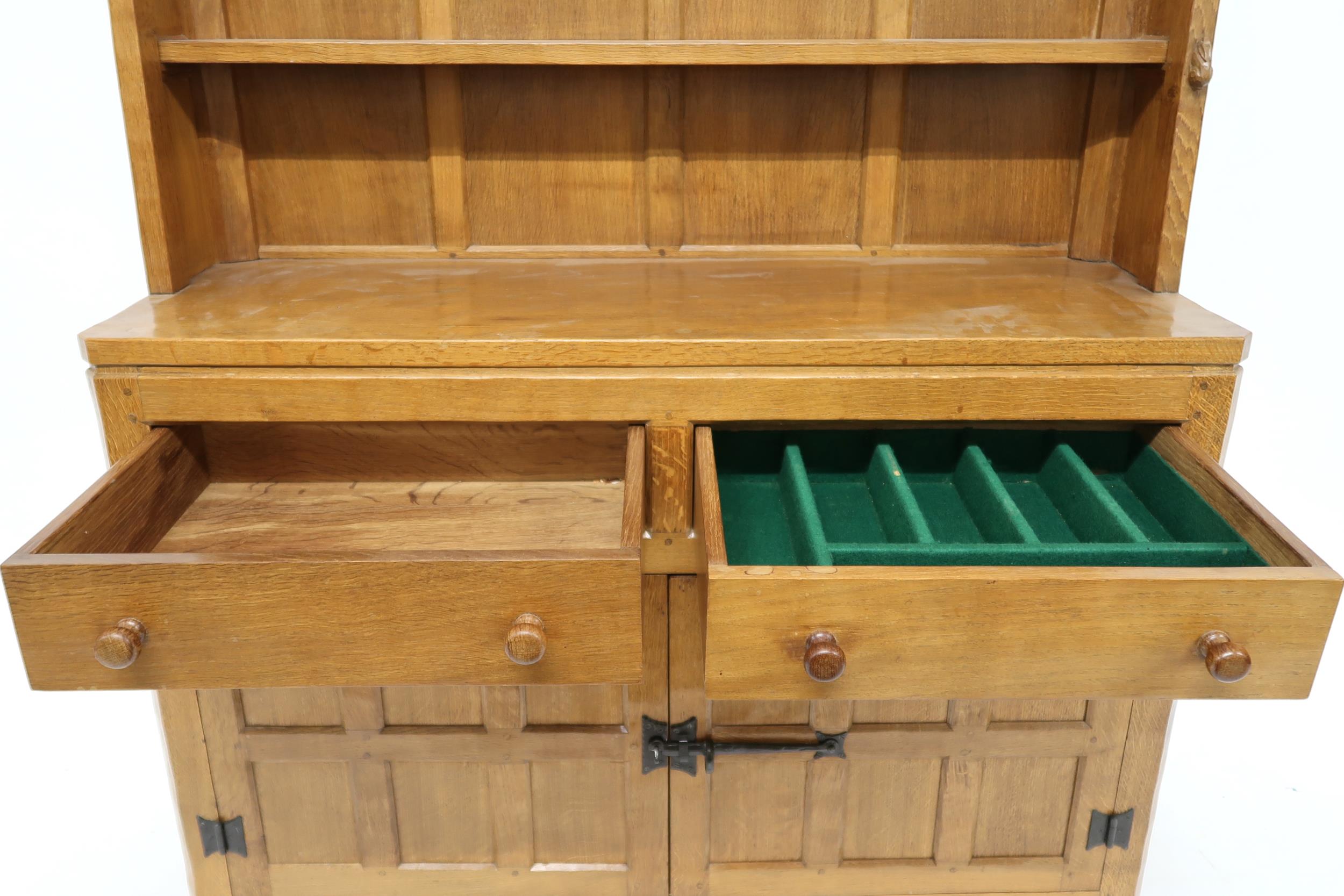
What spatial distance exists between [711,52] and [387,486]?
2.76 feet

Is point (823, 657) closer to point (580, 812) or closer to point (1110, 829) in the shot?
point (580, 812)

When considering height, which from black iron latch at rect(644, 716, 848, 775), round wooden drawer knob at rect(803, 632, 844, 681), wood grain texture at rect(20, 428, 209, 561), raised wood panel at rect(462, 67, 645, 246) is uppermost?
raised wood panel at rect(462, 67, 645, 246)

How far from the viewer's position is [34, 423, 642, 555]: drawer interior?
147 centimetres

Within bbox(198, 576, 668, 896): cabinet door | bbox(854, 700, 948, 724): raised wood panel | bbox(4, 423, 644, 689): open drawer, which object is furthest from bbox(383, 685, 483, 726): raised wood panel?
bbox(854, 700, 948, 724): raised wood panel

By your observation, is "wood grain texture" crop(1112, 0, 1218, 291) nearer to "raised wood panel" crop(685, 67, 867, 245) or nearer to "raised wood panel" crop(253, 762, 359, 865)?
"raised wood panel" crop(685, 67, 867, 245)

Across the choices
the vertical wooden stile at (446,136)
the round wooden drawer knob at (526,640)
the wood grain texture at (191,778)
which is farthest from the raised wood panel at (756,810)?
the vertical wooden stile at (446,136)

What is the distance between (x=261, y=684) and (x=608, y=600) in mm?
396

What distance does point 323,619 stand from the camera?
115 cm

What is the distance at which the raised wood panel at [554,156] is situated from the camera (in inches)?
72.5

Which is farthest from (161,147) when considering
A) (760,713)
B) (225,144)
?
(760,713)

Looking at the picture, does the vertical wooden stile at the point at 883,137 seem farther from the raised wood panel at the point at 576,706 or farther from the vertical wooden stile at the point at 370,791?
the vertical wooden stile at the point at 370,791

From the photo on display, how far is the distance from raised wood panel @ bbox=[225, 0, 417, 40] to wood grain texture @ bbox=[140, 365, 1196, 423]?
660 mm

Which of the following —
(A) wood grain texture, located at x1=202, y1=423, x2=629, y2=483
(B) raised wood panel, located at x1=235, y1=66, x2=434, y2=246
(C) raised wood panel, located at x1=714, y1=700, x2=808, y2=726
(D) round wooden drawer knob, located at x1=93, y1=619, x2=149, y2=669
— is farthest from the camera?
(B) raised wood panel, located at x1=235, y1=66, x2=434, y2=246

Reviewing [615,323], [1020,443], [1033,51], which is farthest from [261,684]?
[1033,51]
